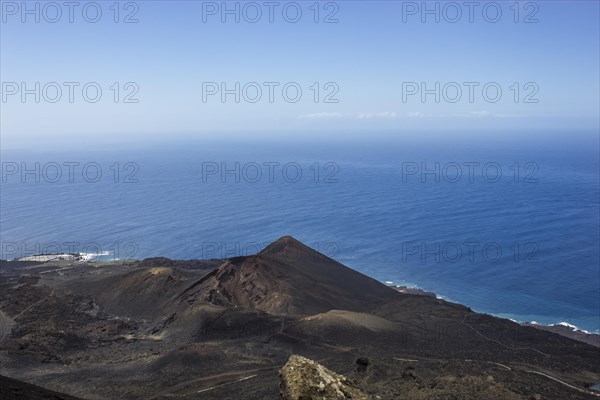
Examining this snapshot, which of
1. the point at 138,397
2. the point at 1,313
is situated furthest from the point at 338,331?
the point at 1,313

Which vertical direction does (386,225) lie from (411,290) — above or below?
above

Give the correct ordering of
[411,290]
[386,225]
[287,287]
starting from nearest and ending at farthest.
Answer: [287,287] → [411,290] → [386,225]

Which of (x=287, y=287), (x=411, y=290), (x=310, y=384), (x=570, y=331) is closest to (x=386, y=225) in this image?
(x=411, y=290)

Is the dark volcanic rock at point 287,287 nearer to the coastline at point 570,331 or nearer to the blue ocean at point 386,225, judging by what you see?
the coastline at point 570,331

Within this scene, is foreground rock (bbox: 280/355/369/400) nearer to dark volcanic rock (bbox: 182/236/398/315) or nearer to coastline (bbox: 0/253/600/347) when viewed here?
dark volcanic rock (bbox: 182/236/398/315)

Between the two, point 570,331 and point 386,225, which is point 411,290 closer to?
point 570,331

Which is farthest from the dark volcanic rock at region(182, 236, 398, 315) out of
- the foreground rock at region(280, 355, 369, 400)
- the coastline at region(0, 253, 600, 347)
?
the foreground rock at region(280, 355, 369, 400)

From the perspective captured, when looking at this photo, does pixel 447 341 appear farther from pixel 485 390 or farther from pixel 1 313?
pixel 1 313
